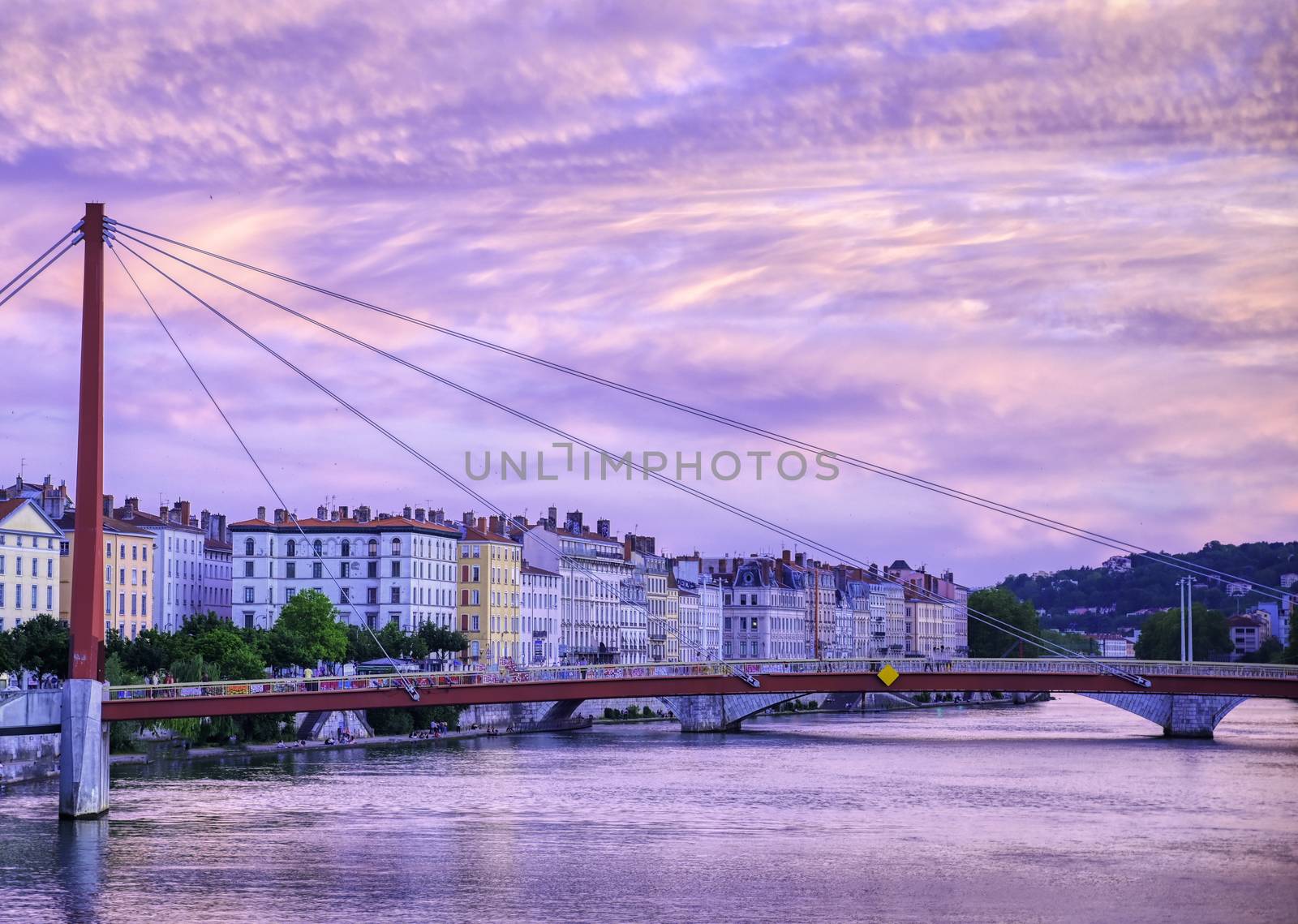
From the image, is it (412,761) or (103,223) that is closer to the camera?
(103,223)

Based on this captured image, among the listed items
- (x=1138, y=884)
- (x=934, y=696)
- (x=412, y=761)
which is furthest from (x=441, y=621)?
(x=1138, y=884)

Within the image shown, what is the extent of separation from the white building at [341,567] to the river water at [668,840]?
4191cm

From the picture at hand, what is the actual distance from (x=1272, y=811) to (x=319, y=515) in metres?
76.3

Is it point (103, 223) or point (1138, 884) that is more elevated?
point (103, 223)

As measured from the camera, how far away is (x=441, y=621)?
119438 millimetres

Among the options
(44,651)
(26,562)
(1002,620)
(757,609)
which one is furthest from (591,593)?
(44,651)

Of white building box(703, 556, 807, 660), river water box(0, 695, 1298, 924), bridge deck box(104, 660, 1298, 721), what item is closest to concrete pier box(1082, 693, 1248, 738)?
bridge deck box(104, 660, 1298, 721)

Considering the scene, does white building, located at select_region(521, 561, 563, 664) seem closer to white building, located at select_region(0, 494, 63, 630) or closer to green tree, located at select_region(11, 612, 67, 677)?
white building, located at select_region(0, 494, 63, 630)

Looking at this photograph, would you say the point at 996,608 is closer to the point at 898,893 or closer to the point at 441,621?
the point at 441,621

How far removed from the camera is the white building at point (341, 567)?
11525 centimetres

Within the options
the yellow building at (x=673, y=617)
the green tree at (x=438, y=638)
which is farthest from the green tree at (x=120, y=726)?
the yellow building at (x=673, y=617)

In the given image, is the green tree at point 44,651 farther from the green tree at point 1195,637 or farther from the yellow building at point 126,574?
the green tree at point 1195,637

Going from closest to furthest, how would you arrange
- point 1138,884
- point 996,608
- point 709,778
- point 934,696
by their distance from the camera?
point 1138,884 → point 709,778 → point 934,696 → point 996,608

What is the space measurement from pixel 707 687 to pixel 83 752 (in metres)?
24.9
